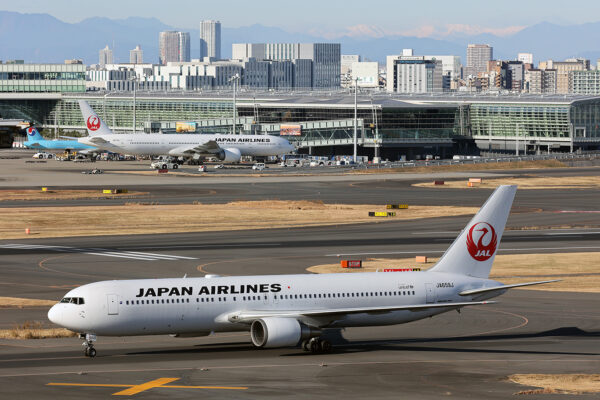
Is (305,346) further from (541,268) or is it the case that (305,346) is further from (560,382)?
(541,268)

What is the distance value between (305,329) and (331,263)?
107 ft

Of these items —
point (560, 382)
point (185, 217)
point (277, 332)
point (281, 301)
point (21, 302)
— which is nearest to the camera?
point (560, 382)

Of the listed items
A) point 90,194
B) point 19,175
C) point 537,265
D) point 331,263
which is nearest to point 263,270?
point 331,263

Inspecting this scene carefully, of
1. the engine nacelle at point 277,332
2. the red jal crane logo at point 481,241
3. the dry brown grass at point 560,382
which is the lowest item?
the dry brown grass at point 560,382

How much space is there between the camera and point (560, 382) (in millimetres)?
42625

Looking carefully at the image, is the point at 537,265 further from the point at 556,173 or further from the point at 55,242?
the point at 556,173

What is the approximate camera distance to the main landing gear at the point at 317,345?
159ft

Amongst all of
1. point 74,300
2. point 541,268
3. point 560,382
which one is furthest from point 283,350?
point 541,268

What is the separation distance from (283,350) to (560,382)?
1357 cm

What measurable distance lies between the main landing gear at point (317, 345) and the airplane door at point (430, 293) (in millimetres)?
5677

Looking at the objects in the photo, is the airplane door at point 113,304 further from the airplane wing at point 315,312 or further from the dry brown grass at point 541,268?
the dry brown grass at point 541,268

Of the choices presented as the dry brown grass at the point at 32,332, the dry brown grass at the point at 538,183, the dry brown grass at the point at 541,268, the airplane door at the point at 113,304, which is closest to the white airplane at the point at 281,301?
the airplane door at the point at 113,304

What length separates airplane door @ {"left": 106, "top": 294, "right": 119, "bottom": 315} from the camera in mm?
45344

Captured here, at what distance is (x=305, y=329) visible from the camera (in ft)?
157
